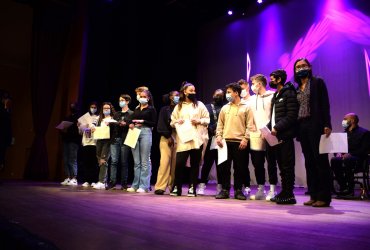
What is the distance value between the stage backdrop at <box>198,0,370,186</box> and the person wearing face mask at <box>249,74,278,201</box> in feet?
10.1

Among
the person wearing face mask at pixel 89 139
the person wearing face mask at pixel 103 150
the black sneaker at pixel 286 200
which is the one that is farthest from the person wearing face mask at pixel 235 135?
the person wearing face mask at pixel 89 139

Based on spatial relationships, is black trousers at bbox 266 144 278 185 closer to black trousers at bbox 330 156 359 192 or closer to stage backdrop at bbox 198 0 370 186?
black trousers at bbox 330 156 359 192

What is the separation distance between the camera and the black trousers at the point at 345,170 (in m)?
4.68

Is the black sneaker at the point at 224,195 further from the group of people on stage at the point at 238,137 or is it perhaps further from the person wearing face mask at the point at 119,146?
the person wearing face mask at the point at 119,146

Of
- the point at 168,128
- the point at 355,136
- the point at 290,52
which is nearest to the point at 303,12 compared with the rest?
the point at 290,52

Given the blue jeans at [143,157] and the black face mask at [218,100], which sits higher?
the black face mask at [218,100]

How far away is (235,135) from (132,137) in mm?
1532

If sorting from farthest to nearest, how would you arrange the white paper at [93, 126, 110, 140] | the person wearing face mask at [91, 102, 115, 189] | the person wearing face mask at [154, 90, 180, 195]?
the person wearing face mask at [91, 102, 115, 189] < the white paper at [93, 126, 110, 140] < the person wearing face mask at [154, 90, 180, 195]

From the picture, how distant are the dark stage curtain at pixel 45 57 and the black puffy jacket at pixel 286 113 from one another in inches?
232

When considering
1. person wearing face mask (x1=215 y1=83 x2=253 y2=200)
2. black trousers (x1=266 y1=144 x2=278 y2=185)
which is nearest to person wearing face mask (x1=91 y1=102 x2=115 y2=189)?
person wearing face mask (x1=215 y1=83 x2=253 y2=200)

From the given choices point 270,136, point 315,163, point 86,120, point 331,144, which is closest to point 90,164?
point 86,120

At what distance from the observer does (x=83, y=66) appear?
24.6 feet

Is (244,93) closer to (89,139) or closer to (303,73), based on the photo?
(303,73)

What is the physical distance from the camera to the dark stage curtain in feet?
25.8
